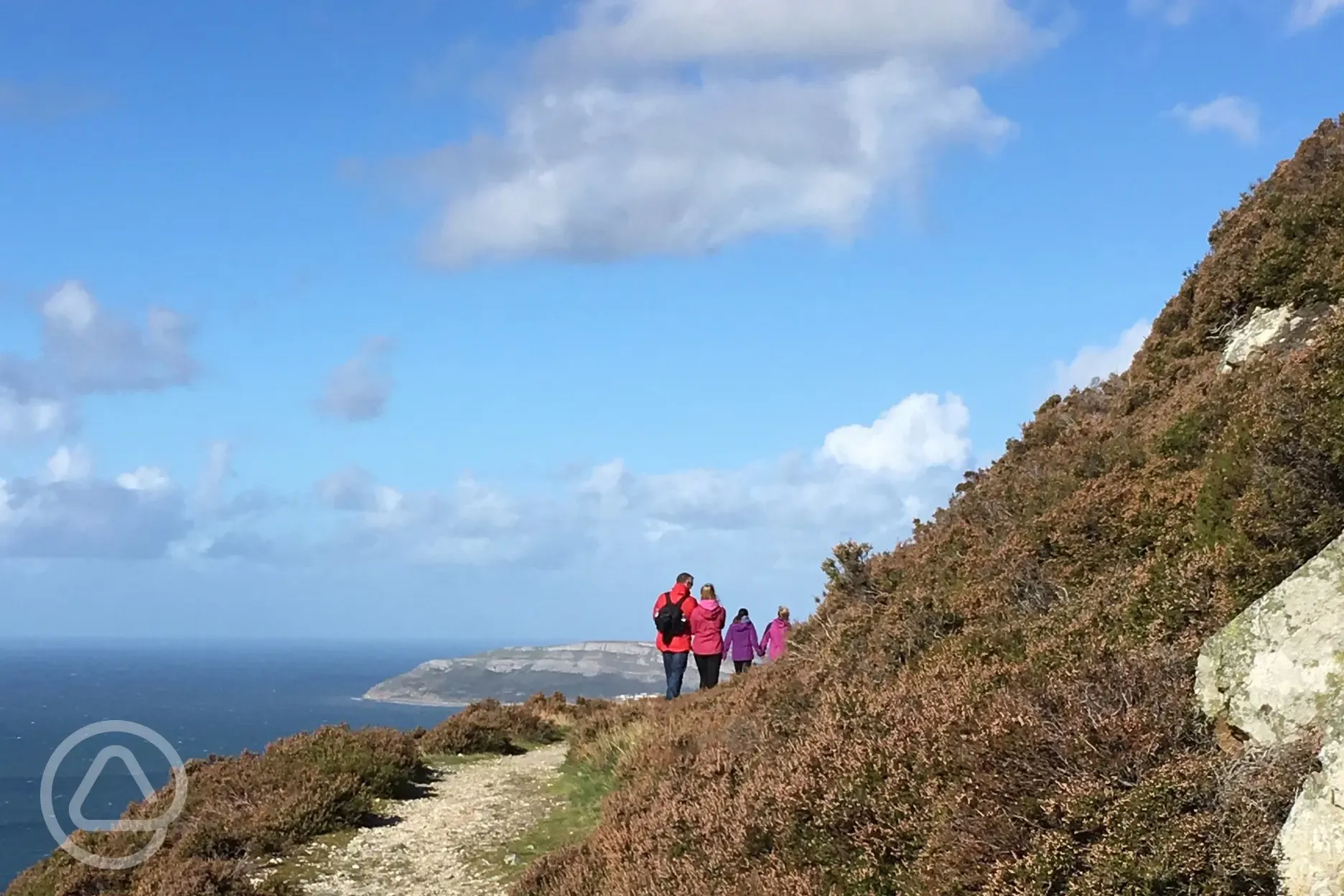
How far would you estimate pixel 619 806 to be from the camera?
10008 mm

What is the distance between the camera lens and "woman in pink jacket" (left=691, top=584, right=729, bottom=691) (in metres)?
18.6

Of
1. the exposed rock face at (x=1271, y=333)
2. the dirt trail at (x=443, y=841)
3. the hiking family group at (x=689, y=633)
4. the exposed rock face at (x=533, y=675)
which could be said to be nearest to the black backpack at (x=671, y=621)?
the hiking family group at (x=689, y=633)

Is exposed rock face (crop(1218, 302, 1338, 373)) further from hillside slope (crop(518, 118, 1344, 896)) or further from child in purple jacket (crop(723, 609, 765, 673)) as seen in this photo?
child in purple jacket (crop(723, 609, 765, 673))

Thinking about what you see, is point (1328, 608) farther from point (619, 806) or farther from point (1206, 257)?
point (1206, 257)

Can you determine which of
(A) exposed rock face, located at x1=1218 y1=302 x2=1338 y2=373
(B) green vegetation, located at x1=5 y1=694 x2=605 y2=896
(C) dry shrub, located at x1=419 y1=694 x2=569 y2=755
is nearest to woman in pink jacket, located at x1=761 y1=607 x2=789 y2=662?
(C) dry shrub, located at x1=419 y1=694 x2=569 y2=755

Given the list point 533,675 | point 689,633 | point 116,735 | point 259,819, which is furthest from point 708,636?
point 533,675

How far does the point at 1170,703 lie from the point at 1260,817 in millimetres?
1061

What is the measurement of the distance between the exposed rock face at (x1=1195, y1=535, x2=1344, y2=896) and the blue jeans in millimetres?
13593

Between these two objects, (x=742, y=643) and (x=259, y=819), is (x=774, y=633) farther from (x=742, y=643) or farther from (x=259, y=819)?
(x=259, y=819)

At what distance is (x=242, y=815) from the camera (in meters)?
12.3

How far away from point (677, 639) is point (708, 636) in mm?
581

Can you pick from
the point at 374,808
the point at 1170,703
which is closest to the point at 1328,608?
the point at 1170,703

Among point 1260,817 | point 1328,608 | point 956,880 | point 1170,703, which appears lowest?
point 956,880

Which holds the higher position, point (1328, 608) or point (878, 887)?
point (1328, 608)
